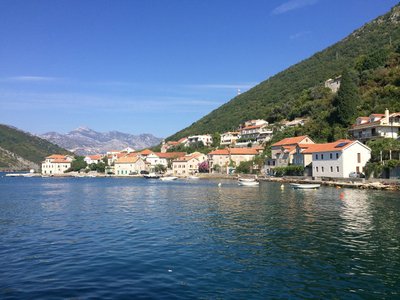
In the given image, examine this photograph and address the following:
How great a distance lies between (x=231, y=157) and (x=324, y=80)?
Result: 52830 mm

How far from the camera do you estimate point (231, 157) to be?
124m

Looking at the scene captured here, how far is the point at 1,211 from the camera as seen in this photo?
39.0 metres

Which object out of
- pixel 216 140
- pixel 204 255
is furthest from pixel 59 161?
pixel 204 255

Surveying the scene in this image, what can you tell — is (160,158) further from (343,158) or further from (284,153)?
(343,158)

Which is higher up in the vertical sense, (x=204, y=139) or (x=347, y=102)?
(x=347, y=102)

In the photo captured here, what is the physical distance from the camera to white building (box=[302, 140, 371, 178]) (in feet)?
220

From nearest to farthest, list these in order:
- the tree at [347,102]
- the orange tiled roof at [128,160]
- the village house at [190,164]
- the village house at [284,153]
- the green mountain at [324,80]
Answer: the tree at [347,102] → the village house at [284,153] → the green mountain at [324,80] → the village house at [190,164] → the orange tiled roof at [128,160]

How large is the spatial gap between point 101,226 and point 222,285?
16.0 m

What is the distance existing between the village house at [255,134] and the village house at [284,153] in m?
25.8

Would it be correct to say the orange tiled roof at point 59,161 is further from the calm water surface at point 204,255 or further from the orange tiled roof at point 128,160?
the calm water surface at point 204,255

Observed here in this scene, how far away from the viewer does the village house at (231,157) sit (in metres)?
122

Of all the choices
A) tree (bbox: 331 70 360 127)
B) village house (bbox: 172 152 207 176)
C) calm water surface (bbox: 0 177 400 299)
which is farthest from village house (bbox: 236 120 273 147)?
calm water surface (bbox: 0 177 400 299)

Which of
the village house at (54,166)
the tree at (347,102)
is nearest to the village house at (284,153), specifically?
the tree at (347,102)

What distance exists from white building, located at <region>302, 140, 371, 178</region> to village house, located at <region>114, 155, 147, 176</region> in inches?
4089
